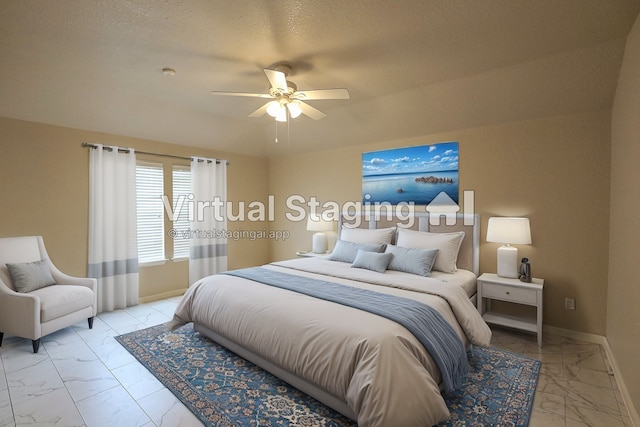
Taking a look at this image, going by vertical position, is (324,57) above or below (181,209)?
above

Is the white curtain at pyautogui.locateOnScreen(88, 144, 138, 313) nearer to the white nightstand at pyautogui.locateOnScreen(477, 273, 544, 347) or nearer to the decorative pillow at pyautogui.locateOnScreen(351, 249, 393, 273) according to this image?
the decorative pillow at pyautogui.locateOnScreen(351, 249, 393, 273)

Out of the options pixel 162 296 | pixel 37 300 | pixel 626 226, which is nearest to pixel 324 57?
pixel 626 226

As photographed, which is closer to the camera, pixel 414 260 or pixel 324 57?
pixel 324 57

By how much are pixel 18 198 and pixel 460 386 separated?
16.0 ft

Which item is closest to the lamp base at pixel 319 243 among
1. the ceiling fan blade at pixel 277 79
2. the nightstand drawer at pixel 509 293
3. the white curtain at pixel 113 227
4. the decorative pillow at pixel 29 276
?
the nightstand drawer at pixel 509 293

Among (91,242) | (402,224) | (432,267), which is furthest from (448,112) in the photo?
(91,242)

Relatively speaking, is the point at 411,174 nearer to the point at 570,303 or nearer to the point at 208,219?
the point at 570,303

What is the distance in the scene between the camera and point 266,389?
2.34 metres

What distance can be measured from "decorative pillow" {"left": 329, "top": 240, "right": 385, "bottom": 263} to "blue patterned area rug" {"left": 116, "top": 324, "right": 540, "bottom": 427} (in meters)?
1.49

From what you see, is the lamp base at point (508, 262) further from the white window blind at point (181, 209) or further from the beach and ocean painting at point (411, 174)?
the white window blind at point (181, 209)

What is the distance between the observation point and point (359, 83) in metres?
3.30

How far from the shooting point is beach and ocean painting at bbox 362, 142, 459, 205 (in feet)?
13.1

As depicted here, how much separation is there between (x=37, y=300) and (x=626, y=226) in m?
5.09

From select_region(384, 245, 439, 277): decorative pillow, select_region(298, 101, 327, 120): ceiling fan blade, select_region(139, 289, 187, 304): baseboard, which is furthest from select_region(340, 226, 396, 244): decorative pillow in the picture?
select_region(139, 289, 187, 304): baseboard
